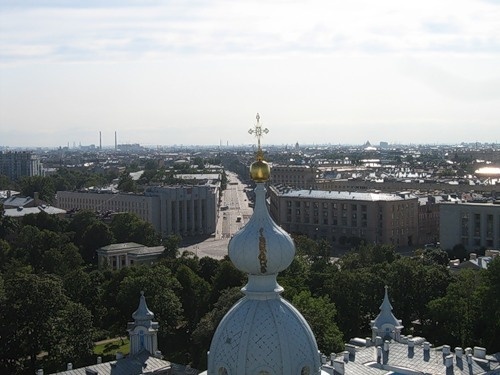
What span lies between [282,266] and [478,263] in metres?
56.9

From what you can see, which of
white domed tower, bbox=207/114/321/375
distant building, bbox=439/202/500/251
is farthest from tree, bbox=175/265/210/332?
distant building, bbox=439/202/500/251

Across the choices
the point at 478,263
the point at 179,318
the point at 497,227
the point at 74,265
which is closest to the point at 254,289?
the point at 179,318

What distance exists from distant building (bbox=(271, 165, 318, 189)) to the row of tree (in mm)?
93248

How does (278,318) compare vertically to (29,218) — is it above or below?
above

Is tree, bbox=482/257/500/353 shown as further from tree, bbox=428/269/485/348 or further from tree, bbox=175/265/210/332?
tree, bbox=175/265/210/332

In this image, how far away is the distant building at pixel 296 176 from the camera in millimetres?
165425

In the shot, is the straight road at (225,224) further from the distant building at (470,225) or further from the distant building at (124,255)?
the distant building at (470,225)

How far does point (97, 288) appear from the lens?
58.6 m

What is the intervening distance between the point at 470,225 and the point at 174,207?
44.3m

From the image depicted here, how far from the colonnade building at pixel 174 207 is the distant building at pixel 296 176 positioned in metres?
41.7

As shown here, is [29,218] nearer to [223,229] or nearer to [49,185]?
[223,229]

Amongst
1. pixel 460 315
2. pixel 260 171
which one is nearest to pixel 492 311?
pixel 460 315

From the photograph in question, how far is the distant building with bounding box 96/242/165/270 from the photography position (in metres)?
81.4

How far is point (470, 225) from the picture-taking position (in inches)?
3794
